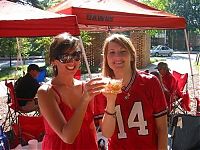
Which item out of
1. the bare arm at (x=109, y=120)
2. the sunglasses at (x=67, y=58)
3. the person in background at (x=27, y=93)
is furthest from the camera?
the person in background at (x=27, y=93)

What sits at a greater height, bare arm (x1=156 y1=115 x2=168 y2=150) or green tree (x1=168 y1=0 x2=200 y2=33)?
green tree (x1=168 y1=0 x2=200 y2=33)

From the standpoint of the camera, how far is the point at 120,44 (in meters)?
2.47

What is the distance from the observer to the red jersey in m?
2.43

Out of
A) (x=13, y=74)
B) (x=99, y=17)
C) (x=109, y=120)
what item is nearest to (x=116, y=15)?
(x=99, y=17)

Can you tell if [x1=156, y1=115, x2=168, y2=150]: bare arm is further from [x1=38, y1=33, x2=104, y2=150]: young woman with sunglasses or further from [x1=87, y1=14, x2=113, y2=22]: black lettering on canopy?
[x1=87, y1=14, x2=113, y2=22]: black lettering on canopy

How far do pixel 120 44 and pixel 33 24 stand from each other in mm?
2353

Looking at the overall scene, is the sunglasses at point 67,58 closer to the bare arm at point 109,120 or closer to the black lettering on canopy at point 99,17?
the bare arm at point 109,120

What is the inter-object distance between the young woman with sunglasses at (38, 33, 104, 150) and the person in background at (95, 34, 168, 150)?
0.71 feet

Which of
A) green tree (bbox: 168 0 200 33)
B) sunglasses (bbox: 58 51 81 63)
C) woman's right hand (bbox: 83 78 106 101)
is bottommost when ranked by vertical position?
woman's right hand (bbox: 83 78 106 101)

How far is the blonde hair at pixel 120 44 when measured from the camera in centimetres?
248

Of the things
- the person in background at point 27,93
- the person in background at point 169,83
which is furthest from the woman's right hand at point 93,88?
the person in background at point 27,93

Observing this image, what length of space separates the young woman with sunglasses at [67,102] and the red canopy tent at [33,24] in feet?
7.58

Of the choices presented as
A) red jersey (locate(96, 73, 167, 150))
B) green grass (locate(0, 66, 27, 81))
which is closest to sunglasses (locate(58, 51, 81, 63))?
red jersey (locate(96, 73, 167, 150))

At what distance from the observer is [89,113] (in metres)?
2.29
